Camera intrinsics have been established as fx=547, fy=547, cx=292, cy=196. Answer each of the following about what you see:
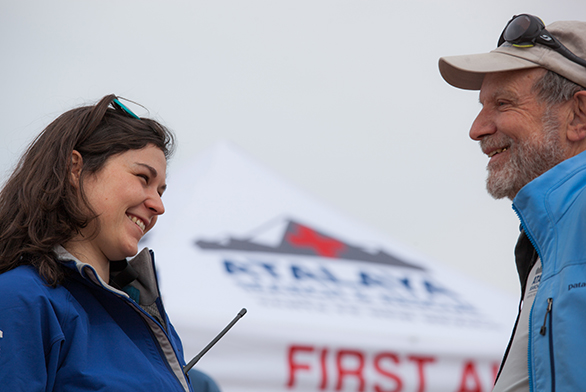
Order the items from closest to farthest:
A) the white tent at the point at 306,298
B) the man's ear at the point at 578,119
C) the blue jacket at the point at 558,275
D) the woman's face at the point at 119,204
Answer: the blue jacket at the point at 558,275 < the woman's face at the point at 119,204 < the man's ear at the point at 578,119 < the white tent at the point at 306,298

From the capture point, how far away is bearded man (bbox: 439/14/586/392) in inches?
35.5

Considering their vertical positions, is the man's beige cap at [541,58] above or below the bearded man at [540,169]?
above

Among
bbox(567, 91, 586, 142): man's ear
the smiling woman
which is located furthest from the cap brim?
the smiling woman

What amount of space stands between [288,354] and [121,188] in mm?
1453

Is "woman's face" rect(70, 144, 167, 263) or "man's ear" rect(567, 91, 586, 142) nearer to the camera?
"woman's face" rect(70, 144, 167, 263)

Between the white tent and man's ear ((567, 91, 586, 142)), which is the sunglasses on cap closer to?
man's ear ((567, 91, 586, 142))

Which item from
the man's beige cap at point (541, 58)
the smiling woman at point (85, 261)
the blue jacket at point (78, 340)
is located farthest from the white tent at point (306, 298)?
the man's beige cap at point (541, 58)

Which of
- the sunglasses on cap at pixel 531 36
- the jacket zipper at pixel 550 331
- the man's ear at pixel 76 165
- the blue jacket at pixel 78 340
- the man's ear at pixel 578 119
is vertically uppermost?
the sunglasses on cap at pixel 531 36

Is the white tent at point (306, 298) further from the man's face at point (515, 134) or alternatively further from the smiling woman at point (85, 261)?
the man's face at point (515, 134)

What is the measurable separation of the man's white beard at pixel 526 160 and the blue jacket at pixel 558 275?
18 centimetres

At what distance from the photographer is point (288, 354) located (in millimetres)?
2391

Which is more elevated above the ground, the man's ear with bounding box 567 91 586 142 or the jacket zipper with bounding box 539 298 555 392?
the man's ear with bounding box 567 91 586 142

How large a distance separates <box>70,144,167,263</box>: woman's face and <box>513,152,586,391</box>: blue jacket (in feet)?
2.59

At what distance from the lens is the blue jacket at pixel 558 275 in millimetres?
870
